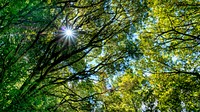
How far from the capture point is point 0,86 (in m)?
9.34

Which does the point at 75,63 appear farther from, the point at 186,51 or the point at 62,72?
the point at 186,51

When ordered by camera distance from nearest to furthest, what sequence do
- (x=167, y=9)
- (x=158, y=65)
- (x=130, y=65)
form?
(x=167, y=9) < (x=130, y=65) < (x=158, y=65)

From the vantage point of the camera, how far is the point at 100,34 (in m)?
18.7

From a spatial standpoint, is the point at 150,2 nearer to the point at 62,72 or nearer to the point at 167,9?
the point at 167,9

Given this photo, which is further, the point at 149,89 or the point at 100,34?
the point at 149,89

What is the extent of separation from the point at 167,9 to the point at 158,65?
702 cm

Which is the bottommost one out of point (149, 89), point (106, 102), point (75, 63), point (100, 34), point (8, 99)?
point (8, 99)

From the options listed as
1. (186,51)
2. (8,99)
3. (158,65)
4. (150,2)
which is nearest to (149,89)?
(158,65)

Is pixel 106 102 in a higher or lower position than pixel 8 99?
higher

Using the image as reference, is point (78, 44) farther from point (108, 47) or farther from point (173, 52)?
point (173, 52)

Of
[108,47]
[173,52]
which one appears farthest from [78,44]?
[173,52]

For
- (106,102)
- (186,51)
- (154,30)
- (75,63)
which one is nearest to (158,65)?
(186,51)

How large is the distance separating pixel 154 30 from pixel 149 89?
47.8 feet

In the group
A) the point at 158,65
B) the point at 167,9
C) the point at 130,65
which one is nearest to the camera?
the point at 167,9
